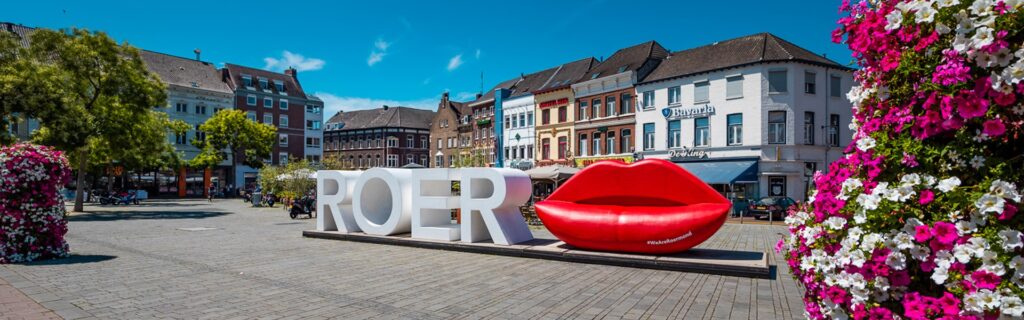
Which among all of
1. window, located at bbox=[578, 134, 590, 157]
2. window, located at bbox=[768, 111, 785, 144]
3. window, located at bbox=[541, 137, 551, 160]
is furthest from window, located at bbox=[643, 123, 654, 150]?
window, located at bbox=[541, 137, 551, 160]

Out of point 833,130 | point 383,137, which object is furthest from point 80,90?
point 383,137

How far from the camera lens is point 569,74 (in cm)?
4731

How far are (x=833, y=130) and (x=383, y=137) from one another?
197 ft

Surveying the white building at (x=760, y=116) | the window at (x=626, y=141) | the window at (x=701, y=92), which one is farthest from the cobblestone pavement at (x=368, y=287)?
the window at (x=626, y=141)

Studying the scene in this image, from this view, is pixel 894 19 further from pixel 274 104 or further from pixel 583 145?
pixel 274 104

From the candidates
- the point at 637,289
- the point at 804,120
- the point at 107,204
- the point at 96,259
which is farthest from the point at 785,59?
the point at 107,204

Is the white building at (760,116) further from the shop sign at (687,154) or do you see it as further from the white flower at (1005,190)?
the white flower at (1005,190)

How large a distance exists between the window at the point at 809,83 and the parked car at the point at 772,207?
809 centimetres

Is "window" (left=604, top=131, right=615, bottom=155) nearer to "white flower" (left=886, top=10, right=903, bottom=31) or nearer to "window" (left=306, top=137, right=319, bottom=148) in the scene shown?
"white flower" (left=886, top=10, right=903, bottom=31)

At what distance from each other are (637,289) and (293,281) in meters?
5.57

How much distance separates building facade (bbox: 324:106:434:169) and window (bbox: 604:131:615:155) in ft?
138

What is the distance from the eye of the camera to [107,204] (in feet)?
127

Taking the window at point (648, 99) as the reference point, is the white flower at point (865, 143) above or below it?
below

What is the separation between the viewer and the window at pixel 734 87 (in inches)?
1280
